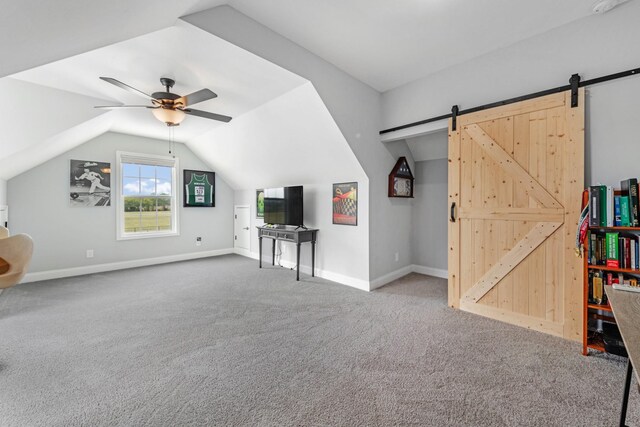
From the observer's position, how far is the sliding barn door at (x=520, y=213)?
2.38 metres

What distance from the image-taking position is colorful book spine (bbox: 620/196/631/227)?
1999 mm

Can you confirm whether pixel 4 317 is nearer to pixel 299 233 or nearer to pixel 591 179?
pixel 299 233

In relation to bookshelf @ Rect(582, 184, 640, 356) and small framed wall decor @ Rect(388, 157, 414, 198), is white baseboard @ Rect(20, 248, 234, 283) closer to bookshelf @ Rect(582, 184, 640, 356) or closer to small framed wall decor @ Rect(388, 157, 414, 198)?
small framed wall decor @ Rect(388, 157, 414, 198)

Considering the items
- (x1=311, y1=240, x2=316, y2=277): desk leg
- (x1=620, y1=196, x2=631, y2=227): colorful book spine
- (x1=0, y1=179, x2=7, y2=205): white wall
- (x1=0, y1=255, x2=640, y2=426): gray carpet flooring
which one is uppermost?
(x1=0, y1=179, x2=7, y2=205): white wall

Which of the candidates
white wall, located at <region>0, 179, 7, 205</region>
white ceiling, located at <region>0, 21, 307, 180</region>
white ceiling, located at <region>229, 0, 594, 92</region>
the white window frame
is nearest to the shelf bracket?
white ceiling, located at <region>229, 0, 594, 92</region>

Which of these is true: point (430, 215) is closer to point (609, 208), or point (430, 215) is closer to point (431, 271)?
point (431, 271)

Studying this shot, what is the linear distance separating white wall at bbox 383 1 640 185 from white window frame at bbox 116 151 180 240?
220 inches

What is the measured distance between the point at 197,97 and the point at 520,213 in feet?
11.4

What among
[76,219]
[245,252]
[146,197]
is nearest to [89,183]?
[76,219]

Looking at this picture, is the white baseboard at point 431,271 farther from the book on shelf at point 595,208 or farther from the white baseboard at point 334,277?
the book on shelf at point 595,208

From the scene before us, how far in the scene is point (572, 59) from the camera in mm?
2430

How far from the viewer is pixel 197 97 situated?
2740 mm

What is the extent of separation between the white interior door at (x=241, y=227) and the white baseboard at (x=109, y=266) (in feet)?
1.50

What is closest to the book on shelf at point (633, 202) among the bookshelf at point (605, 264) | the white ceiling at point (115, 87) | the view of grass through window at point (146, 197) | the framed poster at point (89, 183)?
the bookshelf at point (605, 264)
